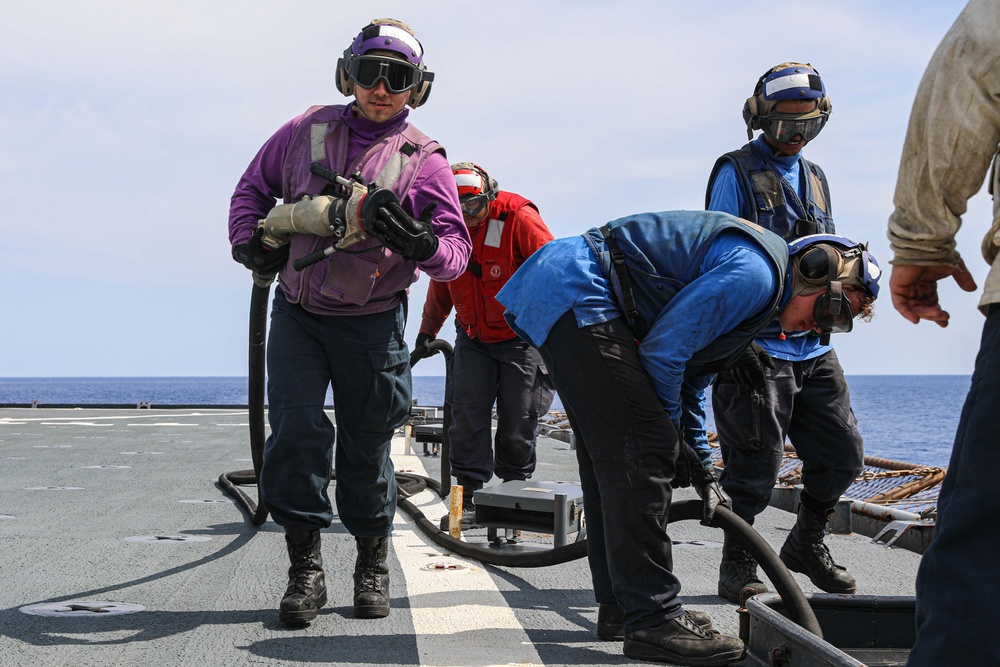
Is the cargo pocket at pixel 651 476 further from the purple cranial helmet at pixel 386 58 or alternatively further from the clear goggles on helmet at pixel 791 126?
the clear goggles on helmet at pixel 791 126

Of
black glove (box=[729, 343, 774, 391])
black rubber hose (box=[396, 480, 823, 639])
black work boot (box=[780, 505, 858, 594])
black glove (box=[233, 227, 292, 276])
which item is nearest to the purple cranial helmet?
black glove (box=[233, 227, 292, 276])

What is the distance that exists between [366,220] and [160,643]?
1524 millimetres

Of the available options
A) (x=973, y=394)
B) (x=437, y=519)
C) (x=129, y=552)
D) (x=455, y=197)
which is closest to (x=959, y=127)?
(x=973, y=394)

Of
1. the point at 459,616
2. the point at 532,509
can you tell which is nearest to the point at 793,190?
the point at 532,509

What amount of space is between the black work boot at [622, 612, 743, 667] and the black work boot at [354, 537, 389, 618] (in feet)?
3.03

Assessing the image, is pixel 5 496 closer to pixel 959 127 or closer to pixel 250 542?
pixel 250 542

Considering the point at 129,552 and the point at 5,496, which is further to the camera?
the point at 5,496

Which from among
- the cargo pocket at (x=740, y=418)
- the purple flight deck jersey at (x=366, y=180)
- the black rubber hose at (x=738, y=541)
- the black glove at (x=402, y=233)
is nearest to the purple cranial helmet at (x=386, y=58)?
the purple flight deck jersey at (x=366, y=180)

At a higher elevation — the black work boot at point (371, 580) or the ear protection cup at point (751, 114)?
the ear protection cup at point (751, 114)

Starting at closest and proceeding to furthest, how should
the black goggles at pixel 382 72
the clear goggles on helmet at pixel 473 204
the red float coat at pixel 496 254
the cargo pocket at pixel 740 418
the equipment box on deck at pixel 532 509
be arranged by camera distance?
the black goggles at pixel 382 72
the cargo pocket at pixel 740 418
the equipment box on deck at pixel 532 509
the clear goggles on helmet at pixel 473 204
the red float coat at pixel 496 254

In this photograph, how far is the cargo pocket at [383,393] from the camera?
3881 millimetres

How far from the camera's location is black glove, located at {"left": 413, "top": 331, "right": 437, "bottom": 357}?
670 cm

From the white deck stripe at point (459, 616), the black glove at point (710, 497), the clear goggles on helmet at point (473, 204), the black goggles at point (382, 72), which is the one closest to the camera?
the white deck stripe at point (459, 616)

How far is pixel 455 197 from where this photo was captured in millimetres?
4090
